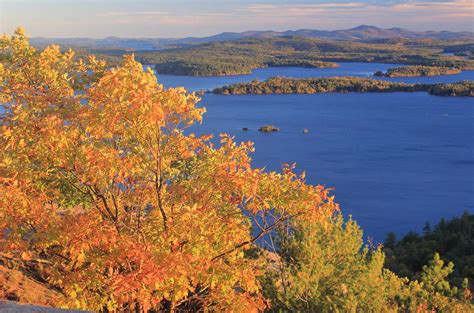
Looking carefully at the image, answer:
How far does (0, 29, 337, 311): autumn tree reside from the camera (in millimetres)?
6887

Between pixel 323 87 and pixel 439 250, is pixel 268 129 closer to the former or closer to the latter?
pixel 439 250

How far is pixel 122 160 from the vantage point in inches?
281

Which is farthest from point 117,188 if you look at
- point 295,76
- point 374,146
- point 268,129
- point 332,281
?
point 295,76

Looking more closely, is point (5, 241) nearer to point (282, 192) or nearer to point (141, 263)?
point (141, 263)

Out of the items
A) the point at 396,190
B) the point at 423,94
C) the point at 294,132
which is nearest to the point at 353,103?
the point at 423,94

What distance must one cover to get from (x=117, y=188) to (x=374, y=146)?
61.7 m

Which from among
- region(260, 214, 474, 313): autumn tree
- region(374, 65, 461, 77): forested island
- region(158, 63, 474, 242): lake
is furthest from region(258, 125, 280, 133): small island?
region(374, 65, 461, 77): forested island

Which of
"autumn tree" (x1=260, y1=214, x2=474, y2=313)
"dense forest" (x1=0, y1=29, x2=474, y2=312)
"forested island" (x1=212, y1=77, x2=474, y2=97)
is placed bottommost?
"autumn tree" (x1=260, y1=214, x2=474, y2=313)

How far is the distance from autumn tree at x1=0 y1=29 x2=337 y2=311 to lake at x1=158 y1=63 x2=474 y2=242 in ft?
102

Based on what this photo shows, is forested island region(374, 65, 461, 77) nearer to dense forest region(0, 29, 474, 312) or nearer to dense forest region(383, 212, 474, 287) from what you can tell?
dense forest region(383, 212, 474, 287)

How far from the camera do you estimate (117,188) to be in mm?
8430

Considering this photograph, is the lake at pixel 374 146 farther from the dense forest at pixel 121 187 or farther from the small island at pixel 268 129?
the dense forest at pixel 121 187

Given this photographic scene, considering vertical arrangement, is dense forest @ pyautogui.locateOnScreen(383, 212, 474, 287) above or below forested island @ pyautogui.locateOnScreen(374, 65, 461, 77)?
below

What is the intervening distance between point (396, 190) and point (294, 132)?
85.8ft
